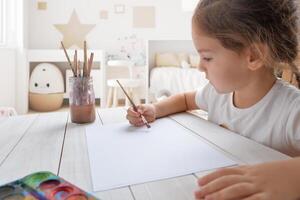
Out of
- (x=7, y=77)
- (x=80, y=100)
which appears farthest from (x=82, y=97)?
(x=7, y=77)

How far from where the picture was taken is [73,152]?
19.2 inches

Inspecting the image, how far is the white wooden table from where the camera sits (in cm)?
35

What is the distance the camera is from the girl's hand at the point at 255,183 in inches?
11.6

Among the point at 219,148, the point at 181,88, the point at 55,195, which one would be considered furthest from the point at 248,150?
the point at 181,88

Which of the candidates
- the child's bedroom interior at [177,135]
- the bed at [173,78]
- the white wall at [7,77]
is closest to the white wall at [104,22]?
the bed at [173,78]

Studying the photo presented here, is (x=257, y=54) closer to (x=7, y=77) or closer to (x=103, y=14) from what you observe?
(x=7, y=77)

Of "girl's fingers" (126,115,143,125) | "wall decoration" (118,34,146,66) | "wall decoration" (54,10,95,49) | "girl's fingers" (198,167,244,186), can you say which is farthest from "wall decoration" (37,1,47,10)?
"girl's fingers" (198,167,244,186)

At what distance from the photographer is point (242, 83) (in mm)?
677

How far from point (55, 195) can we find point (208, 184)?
0.50 feet

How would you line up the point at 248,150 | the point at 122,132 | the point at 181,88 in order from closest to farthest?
the point at 248,150 → the point at 122,132 → the point at 181,88

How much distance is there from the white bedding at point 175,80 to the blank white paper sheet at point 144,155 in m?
2.36

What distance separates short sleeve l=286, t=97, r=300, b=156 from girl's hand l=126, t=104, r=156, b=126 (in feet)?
0.93

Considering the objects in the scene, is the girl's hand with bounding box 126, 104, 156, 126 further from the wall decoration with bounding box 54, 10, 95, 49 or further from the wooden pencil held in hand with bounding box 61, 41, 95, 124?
the wall decoration with bounding box 54, 10, 95, 49

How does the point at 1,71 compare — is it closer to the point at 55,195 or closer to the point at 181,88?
the point at 181,88
